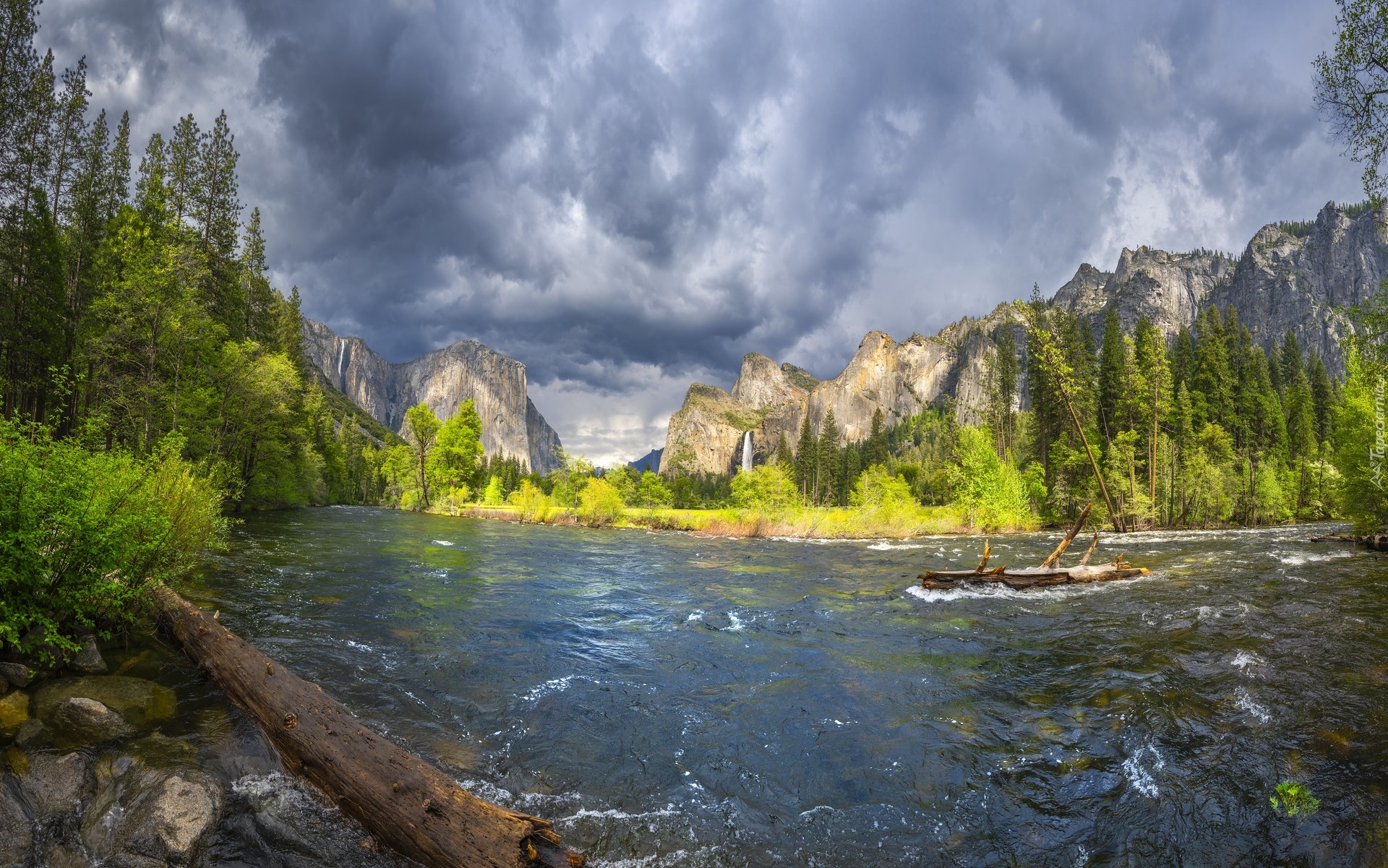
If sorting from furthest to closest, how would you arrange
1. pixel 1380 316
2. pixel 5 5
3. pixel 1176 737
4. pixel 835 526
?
pixel 835 526, pixel 5 5, pixel 1380 316, pixel 1176 737

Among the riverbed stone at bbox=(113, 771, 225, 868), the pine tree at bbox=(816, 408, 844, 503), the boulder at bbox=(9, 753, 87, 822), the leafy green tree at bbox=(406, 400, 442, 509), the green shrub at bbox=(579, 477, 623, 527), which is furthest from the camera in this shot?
the pine tree at bbox=(816, 408, 844, 503)

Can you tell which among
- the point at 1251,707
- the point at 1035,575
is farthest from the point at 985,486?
the point at 1251,707

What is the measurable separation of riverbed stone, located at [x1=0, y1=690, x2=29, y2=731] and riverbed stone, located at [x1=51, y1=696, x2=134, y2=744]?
21 centimetres

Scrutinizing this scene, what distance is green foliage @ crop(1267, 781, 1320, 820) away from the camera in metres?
4.80

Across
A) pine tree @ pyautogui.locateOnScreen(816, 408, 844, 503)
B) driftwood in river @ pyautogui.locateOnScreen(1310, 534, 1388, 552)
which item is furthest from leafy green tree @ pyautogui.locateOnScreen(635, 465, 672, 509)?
driftwood in river @ pyautogui.locateOnScreen(1310, 534, 1388, 552)

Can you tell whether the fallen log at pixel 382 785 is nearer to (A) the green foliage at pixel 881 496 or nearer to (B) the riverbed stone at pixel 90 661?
(B) the riverbed stone at pixel 90 661

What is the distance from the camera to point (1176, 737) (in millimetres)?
6195

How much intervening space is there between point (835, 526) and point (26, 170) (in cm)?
5037

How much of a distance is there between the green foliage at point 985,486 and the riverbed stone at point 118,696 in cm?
4449

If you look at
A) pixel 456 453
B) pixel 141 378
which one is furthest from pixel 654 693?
pixel 456 453

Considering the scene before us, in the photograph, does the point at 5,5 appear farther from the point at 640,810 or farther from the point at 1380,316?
the point at 1380,316

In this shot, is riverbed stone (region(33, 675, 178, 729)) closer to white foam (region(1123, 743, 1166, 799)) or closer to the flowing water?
the flowing water

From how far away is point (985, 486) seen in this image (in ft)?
142

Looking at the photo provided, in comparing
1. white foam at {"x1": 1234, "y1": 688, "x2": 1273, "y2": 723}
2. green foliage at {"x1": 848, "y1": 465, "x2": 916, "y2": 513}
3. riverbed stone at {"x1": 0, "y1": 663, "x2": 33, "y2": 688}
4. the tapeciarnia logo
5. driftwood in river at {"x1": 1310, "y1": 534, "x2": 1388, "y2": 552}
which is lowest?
white foam at {"x1": 1234, "y1": 688, "x2": 1273, "y2": 723}
